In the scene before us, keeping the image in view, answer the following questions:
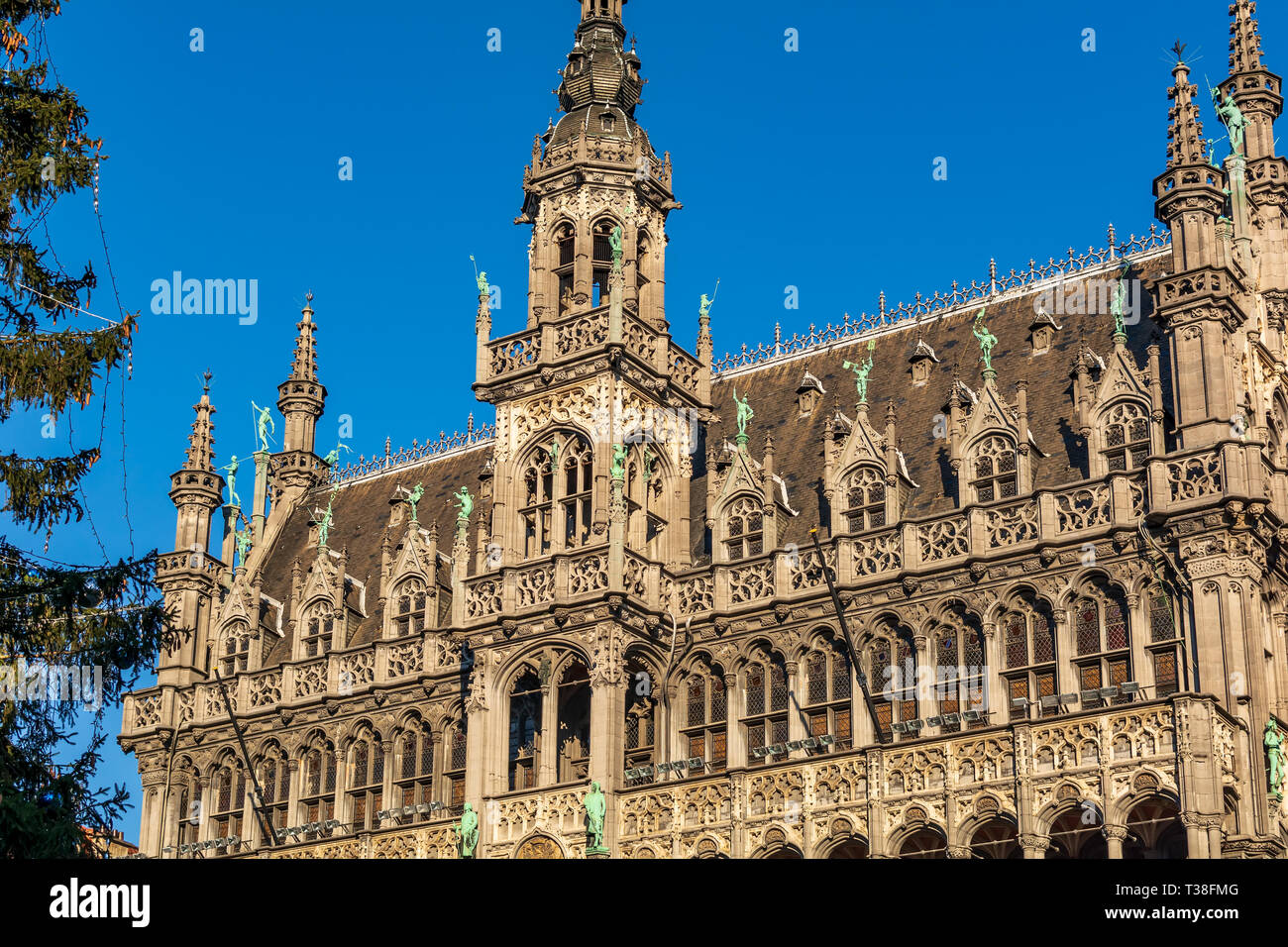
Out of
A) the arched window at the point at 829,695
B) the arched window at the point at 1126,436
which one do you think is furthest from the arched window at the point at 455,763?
the arched window at the point at 1126,436

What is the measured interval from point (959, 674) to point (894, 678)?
145 centimetres

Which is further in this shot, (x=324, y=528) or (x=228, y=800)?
(x=324, y=528)

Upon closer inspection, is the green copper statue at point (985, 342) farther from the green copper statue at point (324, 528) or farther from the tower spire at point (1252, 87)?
the green copper statue at point (324, 528)

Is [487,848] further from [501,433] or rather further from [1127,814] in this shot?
[1127,814]

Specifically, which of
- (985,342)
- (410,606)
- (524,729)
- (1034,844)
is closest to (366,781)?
(410,606)

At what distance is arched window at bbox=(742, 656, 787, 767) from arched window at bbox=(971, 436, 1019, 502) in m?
5.62

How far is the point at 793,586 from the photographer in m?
43.3

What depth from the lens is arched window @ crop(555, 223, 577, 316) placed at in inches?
1903

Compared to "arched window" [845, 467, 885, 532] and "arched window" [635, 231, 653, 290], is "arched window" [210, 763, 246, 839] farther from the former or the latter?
"arched window" [845, 467, 885, 532]

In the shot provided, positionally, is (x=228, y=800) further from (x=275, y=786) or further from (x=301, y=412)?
(x=301, y=412)

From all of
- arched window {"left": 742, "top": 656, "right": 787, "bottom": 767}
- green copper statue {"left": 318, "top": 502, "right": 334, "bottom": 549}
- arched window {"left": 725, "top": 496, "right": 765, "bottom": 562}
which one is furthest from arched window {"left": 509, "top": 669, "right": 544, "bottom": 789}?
green copper statue {"left": 318, "top": 502, "right": 334, "bottom": 549}

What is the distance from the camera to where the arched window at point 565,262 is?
1903 inches

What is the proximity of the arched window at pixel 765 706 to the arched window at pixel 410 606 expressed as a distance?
9555mm
